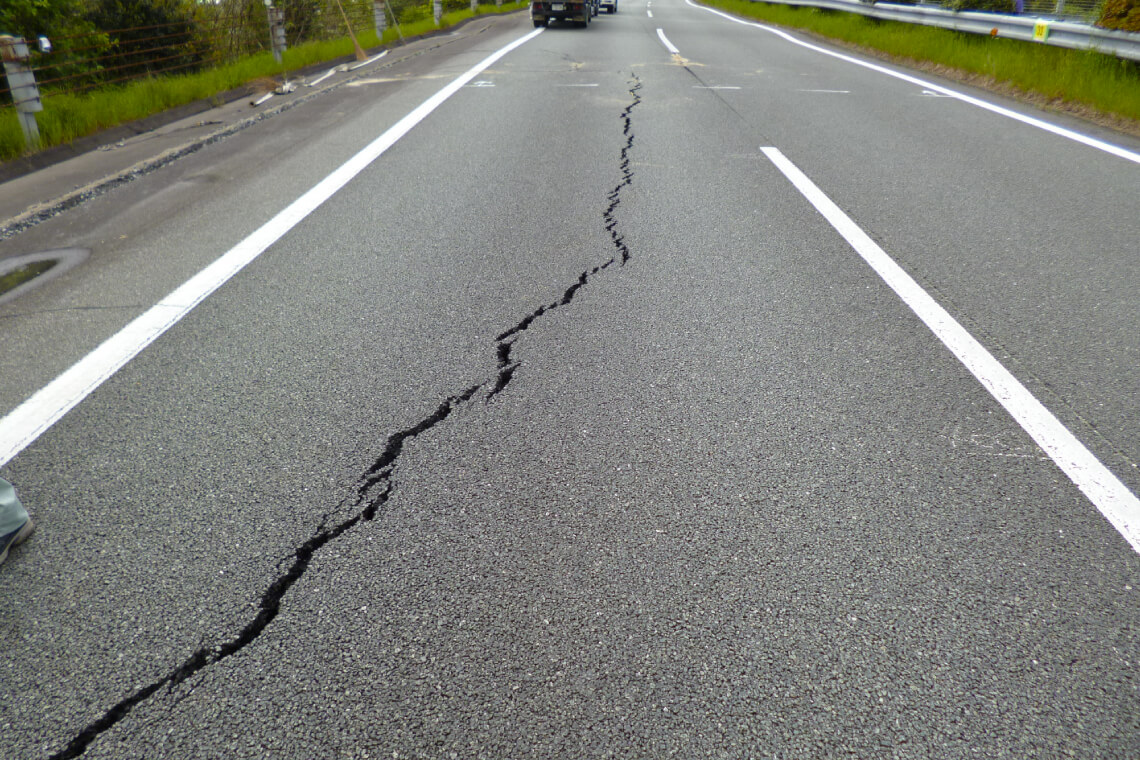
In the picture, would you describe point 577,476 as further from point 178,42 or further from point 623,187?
point 178,42

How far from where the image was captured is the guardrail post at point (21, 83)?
20.7 feet

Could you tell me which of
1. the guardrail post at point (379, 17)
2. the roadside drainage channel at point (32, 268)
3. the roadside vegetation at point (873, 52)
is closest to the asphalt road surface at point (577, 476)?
the roadside drainage channel at point (32, 268)

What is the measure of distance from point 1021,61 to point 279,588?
1107 centimetres

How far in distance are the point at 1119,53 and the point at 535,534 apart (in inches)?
369

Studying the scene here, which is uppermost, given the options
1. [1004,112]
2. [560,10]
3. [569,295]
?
[560,10]

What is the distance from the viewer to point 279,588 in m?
1.97

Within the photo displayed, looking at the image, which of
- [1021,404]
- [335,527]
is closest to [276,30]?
[335,527]

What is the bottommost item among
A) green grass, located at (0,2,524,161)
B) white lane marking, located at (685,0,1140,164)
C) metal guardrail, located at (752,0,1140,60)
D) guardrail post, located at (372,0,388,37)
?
white lane marking, located at (685,0,1140,164)

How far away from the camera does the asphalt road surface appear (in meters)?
1.66

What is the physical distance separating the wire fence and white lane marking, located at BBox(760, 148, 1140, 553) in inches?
273

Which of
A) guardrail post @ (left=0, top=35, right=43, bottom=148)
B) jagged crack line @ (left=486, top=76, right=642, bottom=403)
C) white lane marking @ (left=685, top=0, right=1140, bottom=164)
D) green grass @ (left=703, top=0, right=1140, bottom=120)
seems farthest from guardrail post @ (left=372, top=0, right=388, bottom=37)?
jagged crack line @ (left=486, top=76, right=642, bottom=403)

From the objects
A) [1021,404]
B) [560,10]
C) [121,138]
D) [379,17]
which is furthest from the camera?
[560,10]

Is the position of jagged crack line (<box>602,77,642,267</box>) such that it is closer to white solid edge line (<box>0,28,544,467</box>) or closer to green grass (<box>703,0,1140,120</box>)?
white solid edge line (<box>0,28,544,467</box>)

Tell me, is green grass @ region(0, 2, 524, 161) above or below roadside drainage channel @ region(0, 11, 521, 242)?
above
